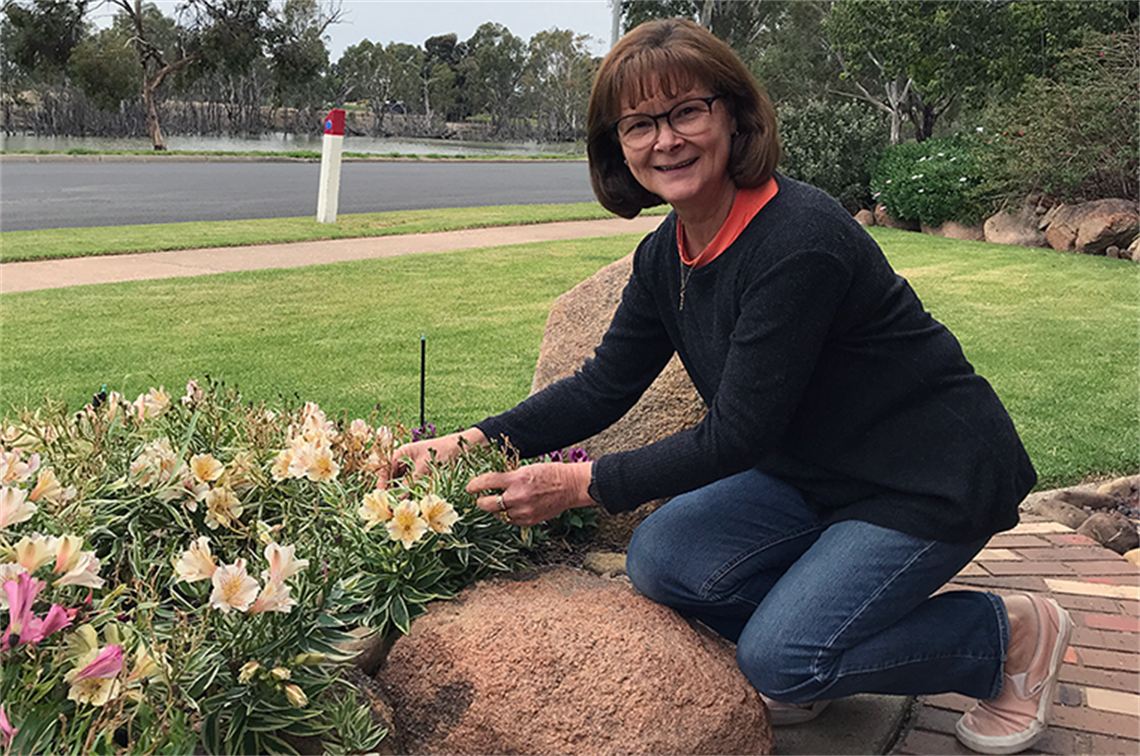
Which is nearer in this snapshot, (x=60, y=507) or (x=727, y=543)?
(x=60, y=507)

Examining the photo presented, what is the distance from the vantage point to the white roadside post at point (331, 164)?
1349 cm

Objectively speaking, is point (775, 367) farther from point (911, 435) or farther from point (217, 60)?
point (217, 60)

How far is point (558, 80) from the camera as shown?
9075 centimetres

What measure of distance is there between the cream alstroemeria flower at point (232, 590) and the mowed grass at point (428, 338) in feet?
7.85

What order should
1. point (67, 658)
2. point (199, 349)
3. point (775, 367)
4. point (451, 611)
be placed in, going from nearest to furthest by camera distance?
point (67, 658)
point (775, 367)
point (451, 611)
point (199, 349)

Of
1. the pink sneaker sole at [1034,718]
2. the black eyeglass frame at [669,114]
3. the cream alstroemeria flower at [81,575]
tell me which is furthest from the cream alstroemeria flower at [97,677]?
the pink sneaker sole at [1034,718]

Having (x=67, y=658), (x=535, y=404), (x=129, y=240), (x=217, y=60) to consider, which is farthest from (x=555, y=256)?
(x=217, y=60)

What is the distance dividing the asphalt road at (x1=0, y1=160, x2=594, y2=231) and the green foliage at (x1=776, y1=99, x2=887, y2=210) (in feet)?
16.4

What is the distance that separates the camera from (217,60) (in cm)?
4756

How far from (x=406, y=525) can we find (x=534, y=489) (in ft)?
1.13

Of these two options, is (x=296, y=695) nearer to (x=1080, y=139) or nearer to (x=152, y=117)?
(x=1080, y=139)

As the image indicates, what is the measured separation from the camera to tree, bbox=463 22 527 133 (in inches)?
3497

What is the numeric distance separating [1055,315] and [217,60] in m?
46.0

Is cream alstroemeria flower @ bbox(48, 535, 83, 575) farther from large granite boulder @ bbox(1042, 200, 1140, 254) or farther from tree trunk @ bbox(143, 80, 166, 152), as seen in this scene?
tree trunk @ bbox(143, 80, 166, 152)
